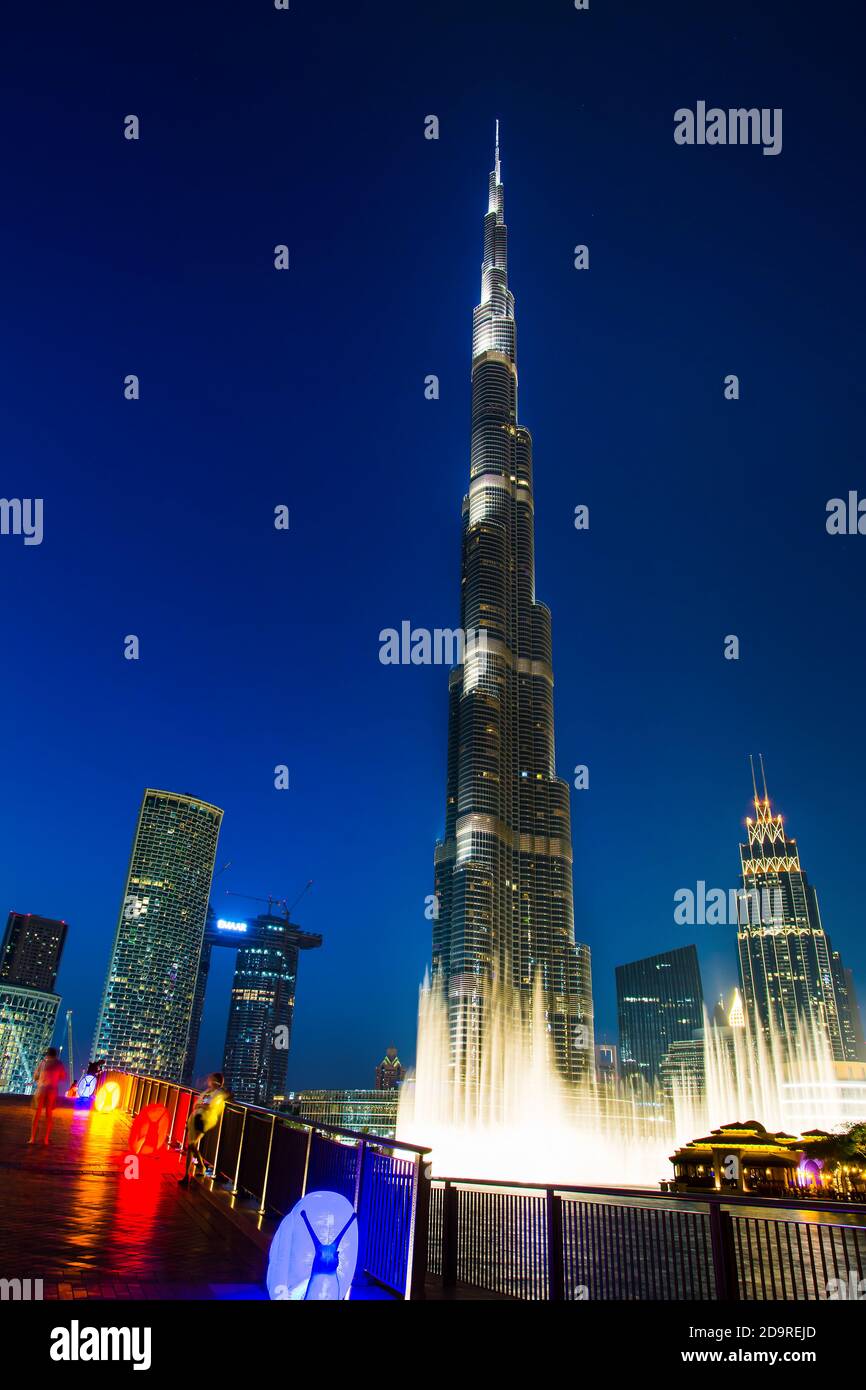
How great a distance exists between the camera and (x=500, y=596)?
173 meters

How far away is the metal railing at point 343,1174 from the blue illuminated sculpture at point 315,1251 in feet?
4.04

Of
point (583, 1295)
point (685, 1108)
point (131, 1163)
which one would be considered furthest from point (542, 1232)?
point (685, 1108)

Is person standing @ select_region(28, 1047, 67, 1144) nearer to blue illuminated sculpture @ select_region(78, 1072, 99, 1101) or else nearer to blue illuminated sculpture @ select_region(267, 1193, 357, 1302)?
blue illuminated sculpture @ select_region(267, 1193, 357, 1302)

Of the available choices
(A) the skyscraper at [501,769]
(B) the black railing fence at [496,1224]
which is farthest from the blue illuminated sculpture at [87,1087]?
(A) the skyscraper at [501,769]

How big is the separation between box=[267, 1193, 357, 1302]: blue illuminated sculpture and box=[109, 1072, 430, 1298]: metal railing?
48.4 inches

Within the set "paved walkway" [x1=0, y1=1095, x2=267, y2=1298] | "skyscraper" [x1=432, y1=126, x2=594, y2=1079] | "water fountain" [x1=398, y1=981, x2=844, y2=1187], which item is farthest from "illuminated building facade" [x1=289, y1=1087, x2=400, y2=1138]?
"paved walkway" [x1=0, y1=1095, x2=267, y2=1298]

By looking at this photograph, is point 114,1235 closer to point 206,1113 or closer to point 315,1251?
point 315,1251

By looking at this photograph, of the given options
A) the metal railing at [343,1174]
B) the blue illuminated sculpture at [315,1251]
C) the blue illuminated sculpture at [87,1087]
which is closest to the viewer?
the blue illuminated sculpture at [315,1251]

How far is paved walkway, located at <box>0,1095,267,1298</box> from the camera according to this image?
682 centimetres

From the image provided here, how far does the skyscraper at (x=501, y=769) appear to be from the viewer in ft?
484

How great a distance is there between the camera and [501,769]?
159375mm

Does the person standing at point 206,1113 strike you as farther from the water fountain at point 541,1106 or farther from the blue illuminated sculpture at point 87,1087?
the water fountain at point 541,1106
